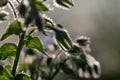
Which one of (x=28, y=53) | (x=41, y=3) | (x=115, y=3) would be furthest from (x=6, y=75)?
(x=115, y=3)

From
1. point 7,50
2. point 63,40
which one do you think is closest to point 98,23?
point 7,50

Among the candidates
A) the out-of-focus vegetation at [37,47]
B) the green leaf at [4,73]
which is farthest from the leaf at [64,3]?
the green leaf at [4,73]

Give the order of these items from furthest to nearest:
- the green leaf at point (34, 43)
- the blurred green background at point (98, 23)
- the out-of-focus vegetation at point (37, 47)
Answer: the blurred green background at point (98, 23) → the green leaf at point (34, 43) → the out-of-focus vegetation at point (37, 47)

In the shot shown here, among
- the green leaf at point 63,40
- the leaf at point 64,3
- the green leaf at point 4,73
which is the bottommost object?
the green leaf at point 4,73

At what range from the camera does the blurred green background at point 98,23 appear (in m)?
15.6

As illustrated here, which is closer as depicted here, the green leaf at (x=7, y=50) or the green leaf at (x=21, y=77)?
the green leaf at (x=21, y=77)

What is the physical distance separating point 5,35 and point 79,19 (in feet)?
58.3

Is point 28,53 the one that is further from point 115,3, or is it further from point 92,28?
point 115,3

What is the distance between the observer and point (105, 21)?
20.4 meters

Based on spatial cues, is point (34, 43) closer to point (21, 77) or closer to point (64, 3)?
point (21, 77)

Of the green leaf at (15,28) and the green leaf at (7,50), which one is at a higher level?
the green leaf at (15,28)

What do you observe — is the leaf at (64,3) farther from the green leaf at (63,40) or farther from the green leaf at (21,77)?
the green leaf at (21,77)

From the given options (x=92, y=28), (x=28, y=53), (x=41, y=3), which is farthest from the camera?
(x=92, y=28)

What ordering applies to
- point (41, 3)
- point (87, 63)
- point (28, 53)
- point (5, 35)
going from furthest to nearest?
point (28, 53), point (87, 63), point (5, 35), point (41, 3)
